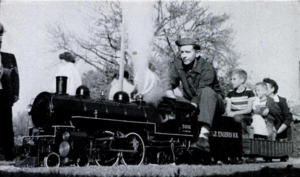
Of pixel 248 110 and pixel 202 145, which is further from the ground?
pixel 248 110

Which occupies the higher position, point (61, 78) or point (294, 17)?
point (294, 17)

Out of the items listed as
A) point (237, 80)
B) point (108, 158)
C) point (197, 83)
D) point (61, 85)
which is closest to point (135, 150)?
point (108, 158)

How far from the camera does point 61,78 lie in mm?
7574

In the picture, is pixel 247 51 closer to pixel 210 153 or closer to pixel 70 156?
pixel 210 153

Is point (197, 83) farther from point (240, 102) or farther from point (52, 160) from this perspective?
point (52, 160)

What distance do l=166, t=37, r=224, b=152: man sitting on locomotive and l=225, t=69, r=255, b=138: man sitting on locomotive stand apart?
42.4 inches

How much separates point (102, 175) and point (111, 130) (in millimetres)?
3291

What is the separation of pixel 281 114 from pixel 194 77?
3561mm

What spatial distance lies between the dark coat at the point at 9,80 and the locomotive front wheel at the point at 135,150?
214cm

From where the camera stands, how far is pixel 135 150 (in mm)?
7785

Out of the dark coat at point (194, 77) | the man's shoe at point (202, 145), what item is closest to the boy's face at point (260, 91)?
the dark coat at point (194, 77)

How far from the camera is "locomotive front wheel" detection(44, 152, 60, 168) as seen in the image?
7188 millimetres

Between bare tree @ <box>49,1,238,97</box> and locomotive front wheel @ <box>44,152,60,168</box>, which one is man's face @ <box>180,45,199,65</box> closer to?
locomotive front wheel @ <box>44,152,60,168</box>

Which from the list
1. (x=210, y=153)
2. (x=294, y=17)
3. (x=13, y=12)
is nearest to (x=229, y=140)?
(x=210, y=153)
